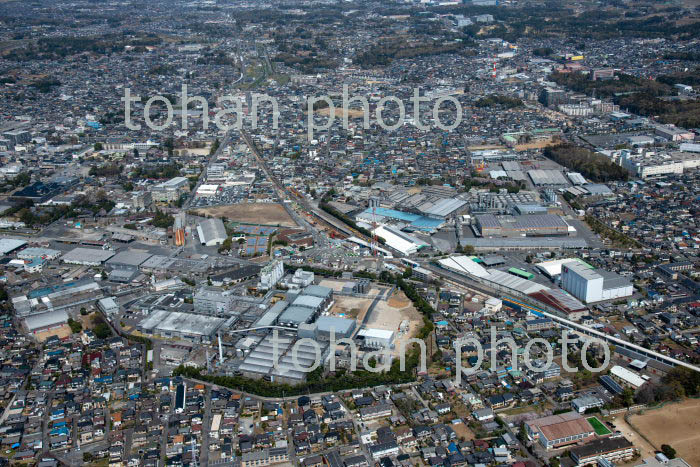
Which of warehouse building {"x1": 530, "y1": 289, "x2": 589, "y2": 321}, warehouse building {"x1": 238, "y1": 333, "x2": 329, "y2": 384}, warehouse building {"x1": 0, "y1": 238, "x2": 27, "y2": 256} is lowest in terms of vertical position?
warehouse building {"x1": 0, "y1": 238, "x2": 27, "y2": 256}

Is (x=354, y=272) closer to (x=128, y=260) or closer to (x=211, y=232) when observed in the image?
(x=211, y=232)

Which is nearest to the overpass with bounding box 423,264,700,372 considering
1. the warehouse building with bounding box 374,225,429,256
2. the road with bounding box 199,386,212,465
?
the warehouse building with bounding box 374,225,429,256

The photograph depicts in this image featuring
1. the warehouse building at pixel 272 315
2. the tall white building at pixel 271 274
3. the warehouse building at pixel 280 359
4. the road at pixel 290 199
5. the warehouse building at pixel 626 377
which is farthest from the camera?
the road at pixel 290 199

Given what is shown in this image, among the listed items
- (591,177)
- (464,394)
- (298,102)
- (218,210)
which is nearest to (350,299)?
(464,394)

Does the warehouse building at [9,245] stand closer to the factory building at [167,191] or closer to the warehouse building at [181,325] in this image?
the factory building at [167,191]

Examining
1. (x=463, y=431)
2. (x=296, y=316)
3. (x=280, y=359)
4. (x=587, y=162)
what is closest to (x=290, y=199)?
(x=296, y=316)

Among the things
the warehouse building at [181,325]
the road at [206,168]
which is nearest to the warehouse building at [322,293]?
the warehouse building at [181,325]

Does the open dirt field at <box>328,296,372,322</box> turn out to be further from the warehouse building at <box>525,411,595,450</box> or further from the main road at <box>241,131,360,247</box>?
the warehouse building at <box>525,411,595,450</box>
